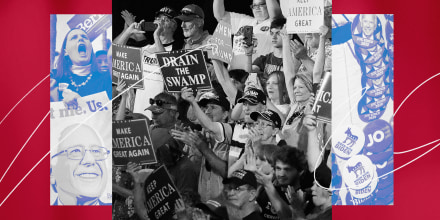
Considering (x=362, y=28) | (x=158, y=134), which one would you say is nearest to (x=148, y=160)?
(x=158, y=134)

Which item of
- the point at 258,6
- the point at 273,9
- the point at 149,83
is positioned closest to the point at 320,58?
the point at 273,9

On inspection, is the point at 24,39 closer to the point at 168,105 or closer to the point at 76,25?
the point at 76,25

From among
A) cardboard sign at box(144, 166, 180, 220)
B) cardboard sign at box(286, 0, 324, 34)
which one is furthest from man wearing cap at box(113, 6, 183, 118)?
cardboard sign at box(286, 0, 324, 34)

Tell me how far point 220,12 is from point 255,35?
1.12 feet

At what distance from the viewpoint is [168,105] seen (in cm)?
427

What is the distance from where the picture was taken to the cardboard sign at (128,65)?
4.27 meters

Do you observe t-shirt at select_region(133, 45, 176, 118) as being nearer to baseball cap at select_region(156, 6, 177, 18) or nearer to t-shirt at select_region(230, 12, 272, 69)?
baseball cap at select_region(156, 6, 177, 18)

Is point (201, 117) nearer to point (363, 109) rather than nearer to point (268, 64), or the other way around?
point (268, 64)

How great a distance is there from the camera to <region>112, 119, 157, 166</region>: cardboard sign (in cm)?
426

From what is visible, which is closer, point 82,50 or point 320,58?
point 320,58

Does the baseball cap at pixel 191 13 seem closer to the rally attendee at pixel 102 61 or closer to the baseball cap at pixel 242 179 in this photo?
the rally attendee at pixel 102 61

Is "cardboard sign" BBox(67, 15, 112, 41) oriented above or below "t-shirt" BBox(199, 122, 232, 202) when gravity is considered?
above

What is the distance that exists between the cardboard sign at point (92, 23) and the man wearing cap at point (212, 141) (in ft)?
3.21

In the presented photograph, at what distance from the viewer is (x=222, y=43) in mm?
4234
